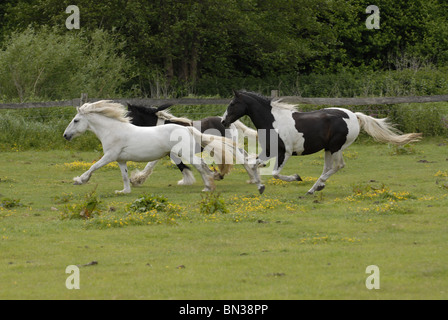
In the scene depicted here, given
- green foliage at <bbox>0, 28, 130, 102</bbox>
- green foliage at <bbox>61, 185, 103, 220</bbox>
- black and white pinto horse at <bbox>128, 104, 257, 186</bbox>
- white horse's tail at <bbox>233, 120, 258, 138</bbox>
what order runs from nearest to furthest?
green foliage at <bbox>61, 185, 103, 220</bbox>
black and white pinto horse at <bbox>128, 104, 257, 186</bbox>
white horse's tail at <bbox>233, 120, 258, 138</bbox>
green foliage at <bbox>0, 28, 130, 102</bbox>

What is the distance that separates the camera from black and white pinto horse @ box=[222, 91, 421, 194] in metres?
13.7

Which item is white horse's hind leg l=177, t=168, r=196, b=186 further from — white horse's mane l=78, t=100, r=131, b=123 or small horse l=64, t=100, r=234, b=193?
white horse's mane l=78, t=100, r=131, b=123

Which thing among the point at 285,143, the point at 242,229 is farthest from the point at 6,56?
the point at 242,229

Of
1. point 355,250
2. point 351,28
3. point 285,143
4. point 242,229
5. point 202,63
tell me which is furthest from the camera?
point 351,28

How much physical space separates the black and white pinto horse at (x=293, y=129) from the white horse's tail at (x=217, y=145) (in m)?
0.42

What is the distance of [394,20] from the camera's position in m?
44.7

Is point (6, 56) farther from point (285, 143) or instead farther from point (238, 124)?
point (285, 143)

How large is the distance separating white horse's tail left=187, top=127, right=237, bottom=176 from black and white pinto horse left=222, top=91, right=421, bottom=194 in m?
0.42

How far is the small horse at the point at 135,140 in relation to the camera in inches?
558

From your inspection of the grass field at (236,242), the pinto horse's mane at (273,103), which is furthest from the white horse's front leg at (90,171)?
the pinto horse's mane at (273,103)

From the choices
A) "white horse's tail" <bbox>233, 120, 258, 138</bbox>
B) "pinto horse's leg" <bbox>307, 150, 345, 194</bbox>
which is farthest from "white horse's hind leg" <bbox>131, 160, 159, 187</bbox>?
"pinto horse's leg" <bbox>307, 150, 345, 194</bbox>

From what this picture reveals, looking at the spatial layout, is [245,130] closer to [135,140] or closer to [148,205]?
[135,140]

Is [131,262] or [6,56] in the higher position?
[6,56]
